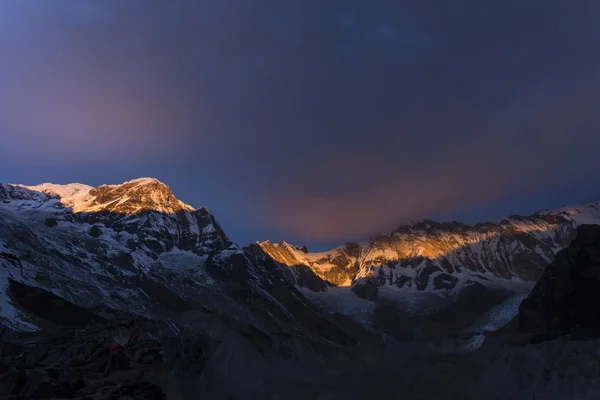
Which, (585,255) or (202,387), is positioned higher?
(585,255)

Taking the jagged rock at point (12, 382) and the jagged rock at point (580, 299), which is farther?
the jagged rock at point (580, 299)

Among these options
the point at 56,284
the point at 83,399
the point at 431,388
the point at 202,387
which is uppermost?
the point at 56,284

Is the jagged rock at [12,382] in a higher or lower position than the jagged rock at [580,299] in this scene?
higher

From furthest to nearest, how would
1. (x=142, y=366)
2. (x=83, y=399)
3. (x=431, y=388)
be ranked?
(x=431, y=388)
(x=142, y=366)
(x=83, y=399)

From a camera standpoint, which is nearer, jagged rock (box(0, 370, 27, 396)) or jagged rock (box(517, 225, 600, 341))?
jagged rock (box(0, 370, 27, 396))

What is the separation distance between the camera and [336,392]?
193 m

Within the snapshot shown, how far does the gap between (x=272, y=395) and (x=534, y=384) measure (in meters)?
85.4

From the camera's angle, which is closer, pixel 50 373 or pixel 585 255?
pixel 50 373

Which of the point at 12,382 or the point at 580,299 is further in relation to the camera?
the point at 580,299

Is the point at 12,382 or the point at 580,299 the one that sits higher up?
the point at 12,382

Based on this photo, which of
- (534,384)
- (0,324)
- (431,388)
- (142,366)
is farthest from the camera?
(431,388)

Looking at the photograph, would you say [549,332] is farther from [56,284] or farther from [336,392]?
[56,284]

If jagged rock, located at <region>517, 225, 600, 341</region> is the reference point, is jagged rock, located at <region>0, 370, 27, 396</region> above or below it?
above

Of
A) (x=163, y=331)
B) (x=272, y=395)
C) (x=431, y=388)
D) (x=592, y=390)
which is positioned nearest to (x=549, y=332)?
(x=431, y=388)
